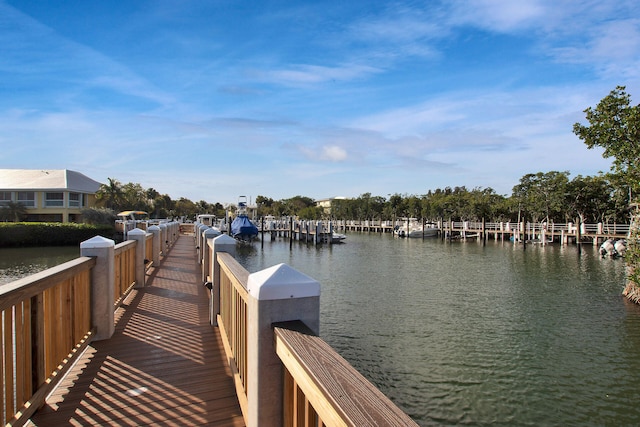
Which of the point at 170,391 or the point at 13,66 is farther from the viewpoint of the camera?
the point at 13,66

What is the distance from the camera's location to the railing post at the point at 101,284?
438cm

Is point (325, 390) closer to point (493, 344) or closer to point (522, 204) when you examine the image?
point (493, 344)

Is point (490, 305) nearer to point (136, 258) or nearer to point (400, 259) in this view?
point (136, 258)

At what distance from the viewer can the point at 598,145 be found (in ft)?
46.8

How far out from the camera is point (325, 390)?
48.2 inches

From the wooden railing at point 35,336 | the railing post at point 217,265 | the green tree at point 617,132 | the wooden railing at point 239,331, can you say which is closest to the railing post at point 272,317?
the wooden railing at point 239,331

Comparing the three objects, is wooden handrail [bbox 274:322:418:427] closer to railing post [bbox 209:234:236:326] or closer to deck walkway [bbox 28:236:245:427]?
deck walkway [bbox 28:236:245:427]

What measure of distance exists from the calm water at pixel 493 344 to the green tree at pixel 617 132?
5011 millimetres

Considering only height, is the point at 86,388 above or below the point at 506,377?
above

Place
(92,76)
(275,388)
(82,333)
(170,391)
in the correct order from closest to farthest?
(275,388) → (170,391) → (82,333) → (92,76)

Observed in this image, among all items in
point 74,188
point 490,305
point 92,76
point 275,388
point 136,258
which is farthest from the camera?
point 74,188

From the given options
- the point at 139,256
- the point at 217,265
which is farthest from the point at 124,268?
the point at 217,265

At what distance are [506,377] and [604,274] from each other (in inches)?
659

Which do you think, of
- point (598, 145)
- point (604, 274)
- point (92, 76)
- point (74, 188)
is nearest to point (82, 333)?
point (92, 76)
